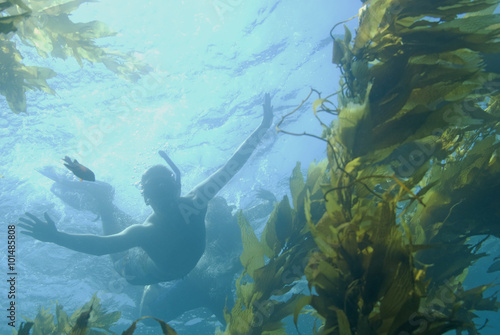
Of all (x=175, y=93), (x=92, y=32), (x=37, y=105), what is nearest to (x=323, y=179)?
(x=92, y=32)

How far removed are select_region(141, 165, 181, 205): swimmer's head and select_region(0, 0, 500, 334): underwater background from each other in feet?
9.81

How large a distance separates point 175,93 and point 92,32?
6.26 meters

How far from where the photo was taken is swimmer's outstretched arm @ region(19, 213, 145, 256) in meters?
4.84

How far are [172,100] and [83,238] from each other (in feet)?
21.9

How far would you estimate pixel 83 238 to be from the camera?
18.6 feet

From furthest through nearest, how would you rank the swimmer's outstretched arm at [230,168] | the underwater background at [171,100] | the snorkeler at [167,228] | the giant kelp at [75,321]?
1. the underwater background at [171,100]
2. the swimmer's outstretched arm at [230,168]
3. the snorkeler at [167,228]
4. the giant kelp at [75,321]

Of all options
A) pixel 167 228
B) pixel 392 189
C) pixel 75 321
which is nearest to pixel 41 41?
pixel 75 321

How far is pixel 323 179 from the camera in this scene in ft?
8.37

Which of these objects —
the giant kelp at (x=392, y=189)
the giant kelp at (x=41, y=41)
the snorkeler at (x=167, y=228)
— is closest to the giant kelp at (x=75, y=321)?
the snorkeler at (x=167, y=228)

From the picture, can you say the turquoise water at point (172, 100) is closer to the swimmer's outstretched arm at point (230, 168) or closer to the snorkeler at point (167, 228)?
the snorkeler at point (167, 228)

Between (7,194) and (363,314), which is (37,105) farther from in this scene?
(363,314)

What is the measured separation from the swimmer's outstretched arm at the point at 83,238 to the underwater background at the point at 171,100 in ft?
14.2

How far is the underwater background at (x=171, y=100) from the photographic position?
29.1 ft

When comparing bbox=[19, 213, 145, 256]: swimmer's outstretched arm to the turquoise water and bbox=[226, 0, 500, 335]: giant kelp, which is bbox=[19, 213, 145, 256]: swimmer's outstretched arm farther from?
bbox=[226, 0, 500, 335]: giant kelp
